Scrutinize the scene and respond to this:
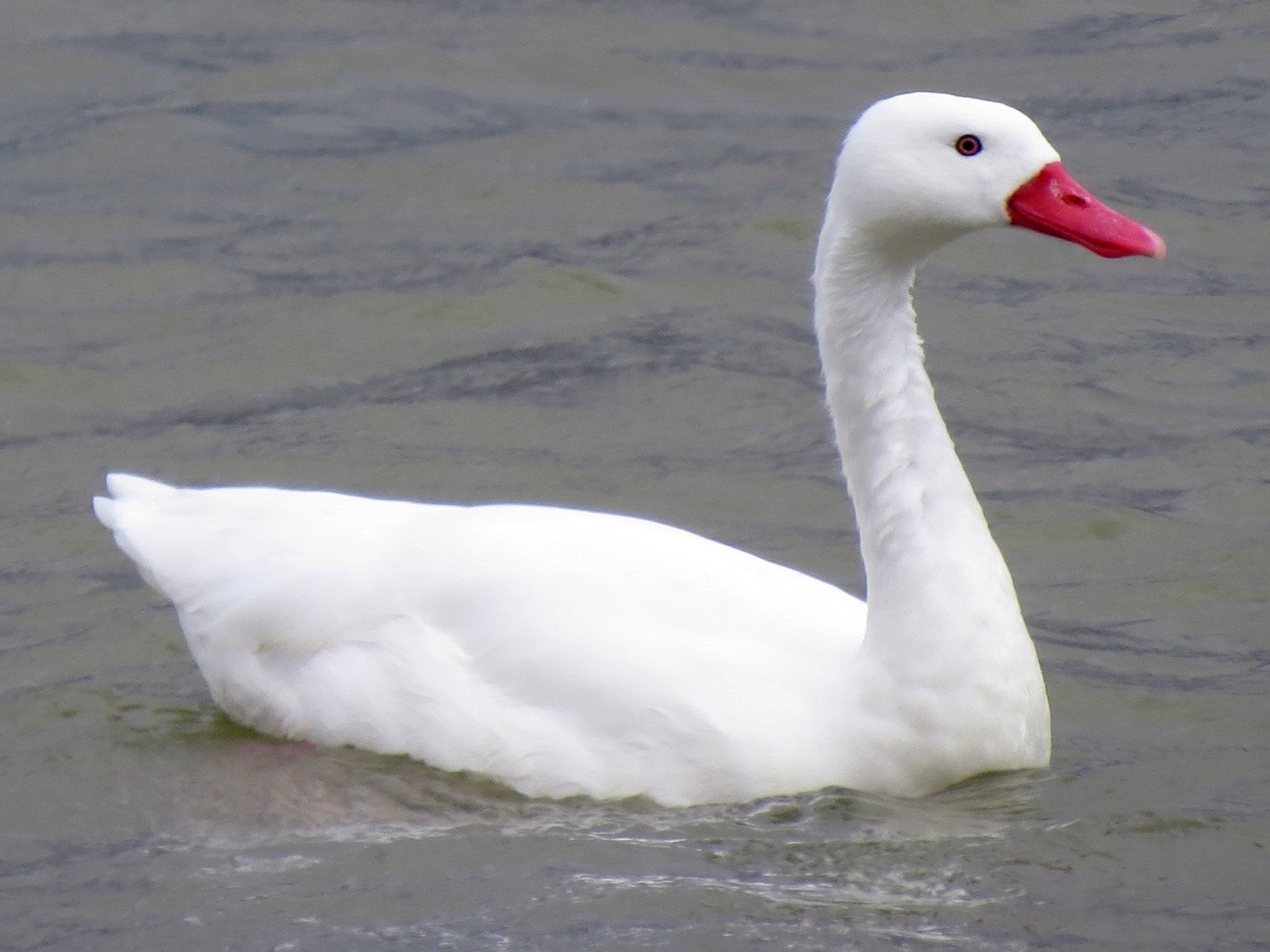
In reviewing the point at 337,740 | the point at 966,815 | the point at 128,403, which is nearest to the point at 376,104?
the point at 128,403

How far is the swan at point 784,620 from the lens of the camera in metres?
5.63

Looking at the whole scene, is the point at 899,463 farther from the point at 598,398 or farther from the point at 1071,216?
the point at 598,398

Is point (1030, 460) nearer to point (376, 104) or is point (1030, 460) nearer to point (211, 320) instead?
point (211, 320)

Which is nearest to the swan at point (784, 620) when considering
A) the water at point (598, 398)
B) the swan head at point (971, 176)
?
the swan head at point (971, 176)

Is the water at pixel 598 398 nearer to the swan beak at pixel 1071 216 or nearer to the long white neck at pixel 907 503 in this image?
the long white neck at pixel 907 503

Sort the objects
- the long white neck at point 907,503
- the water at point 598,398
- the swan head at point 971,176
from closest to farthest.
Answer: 1. the water at point 598,398
2. the swan head at point 971,176
3. the long white neck at point 907,503

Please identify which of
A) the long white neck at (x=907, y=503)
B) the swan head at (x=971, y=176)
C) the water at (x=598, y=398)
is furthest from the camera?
the long white neck at (x=907, y=503)

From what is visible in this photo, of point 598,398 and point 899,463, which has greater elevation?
point 598,398

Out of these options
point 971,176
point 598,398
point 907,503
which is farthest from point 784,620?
point 598,398

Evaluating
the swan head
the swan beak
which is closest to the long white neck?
the swan head

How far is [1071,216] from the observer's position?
18.3ft

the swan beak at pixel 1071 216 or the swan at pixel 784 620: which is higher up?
the swan beak at pixel 1071 216

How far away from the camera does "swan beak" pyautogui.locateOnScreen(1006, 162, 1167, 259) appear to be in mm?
5586

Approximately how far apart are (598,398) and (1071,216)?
392 cm
